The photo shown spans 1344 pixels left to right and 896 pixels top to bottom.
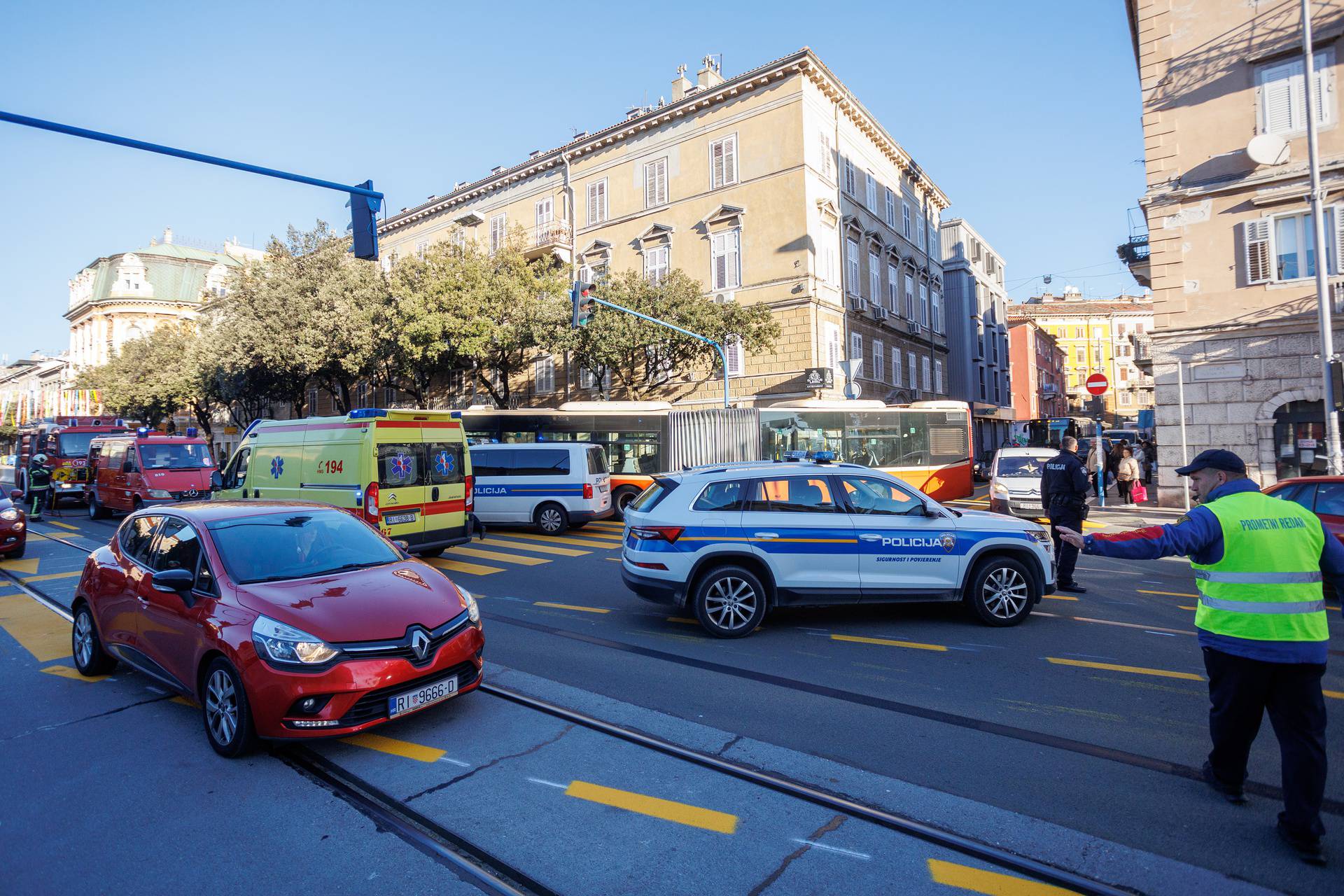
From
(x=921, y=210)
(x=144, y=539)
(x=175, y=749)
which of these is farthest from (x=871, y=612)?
(x=921, y=210)

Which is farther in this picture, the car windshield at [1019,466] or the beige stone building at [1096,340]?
the beige stone building at [1096,340]

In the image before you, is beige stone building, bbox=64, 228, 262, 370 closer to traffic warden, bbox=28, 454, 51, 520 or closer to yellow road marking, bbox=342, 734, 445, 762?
traffic warden, bbox=28, 454, 51, 520

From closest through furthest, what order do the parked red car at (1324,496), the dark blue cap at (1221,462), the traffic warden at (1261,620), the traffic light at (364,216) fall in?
the traffic warden at (1261,620) < the dark blue cap at (1221,462) < the parked red car at (1324,496) < the traffic light at (364,216)

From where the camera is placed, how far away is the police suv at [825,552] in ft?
24.5

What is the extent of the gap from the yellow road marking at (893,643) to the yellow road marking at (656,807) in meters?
3.70

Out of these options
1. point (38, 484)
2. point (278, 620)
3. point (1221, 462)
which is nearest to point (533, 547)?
point (278, 620)

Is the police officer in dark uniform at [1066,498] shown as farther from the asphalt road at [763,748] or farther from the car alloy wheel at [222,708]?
the car alloy wheel at [222,708]

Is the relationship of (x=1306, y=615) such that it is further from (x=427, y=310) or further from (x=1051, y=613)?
(x=427, y=310)

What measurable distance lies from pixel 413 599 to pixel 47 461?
27.2 metres

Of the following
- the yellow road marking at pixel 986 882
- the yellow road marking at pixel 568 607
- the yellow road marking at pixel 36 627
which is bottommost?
the yellow road marking at pixel 986 882

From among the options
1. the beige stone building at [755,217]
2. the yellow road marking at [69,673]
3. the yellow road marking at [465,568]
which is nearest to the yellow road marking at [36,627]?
the yellow road marking at [69,673]

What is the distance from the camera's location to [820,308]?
1097 inches

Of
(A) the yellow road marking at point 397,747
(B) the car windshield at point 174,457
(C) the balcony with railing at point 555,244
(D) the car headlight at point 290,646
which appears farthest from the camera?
(C) the balcony with railing at point 555,244

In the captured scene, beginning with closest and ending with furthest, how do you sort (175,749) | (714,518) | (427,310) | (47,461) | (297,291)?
(175,749)
(714,518)
(47,461)
(427,310)
(297,291)
